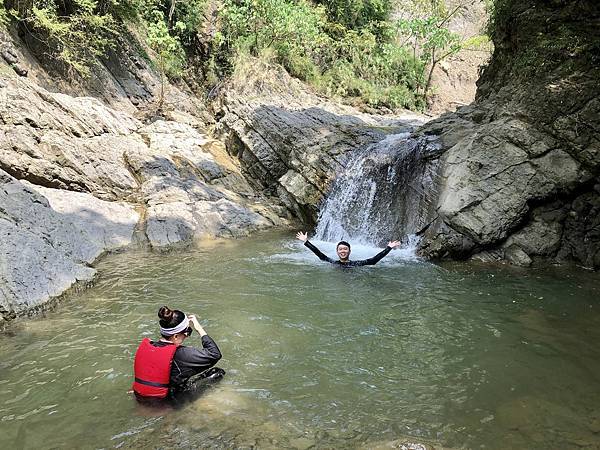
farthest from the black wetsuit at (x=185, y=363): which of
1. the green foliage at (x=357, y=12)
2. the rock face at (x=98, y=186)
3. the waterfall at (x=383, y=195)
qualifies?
the green foliage at (x=357, y=12)

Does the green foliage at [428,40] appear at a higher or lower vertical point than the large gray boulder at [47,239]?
higher

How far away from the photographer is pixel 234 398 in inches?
166

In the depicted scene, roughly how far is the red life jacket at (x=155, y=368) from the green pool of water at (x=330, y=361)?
0.20 meters

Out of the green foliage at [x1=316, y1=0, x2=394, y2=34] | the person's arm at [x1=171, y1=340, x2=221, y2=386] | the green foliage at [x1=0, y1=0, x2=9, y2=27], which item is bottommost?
the person's arm at [x1=171, y1=340, x2=221, y2=386]

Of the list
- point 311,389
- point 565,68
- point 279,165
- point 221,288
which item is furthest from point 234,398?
point 279,165

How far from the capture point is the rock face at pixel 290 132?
12.9 meters

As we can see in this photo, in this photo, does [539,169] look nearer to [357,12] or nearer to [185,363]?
[185,363]

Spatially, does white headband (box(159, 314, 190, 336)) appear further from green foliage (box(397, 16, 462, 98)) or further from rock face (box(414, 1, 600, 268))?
green foliage (box(397, 16, 462, 98))

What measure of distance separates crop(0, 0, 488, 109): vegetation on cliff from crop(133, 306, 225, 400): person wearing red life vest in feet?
41.7

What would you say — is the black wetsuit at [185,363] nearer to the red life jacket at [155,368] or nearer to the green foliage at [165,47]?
the red life jacket at [155,368]

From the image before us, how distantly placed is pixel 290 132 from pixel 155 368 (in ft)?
35.9

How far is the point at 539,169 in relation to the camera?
9031 mm

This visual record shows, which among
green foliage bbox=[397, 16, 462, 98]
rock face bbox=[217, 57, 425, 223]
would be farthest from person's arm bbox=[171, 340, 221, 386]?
green foliage bbox=[397, 16, 462, 98]

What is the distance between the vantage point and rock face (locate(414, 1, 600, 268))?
8734 millimetres
